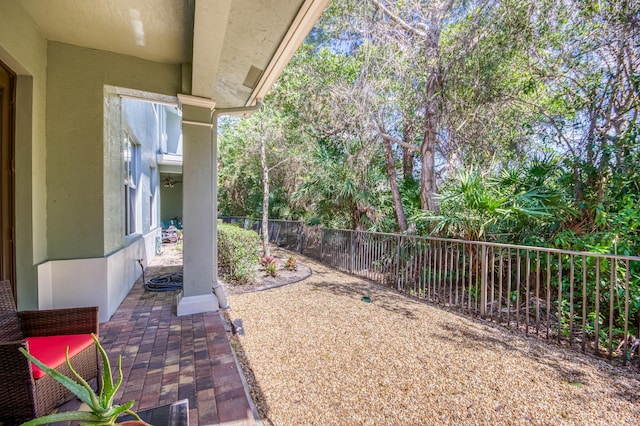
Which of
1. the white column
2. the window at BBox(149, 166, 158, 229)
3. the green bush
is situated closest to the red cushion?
the white column

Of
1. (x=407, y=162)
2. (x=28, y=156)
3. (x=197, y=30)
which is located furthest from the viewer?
(x=407, y=162)

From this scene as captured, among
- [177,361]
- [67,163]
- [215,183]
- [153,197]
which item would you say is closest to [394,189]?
[215,183]

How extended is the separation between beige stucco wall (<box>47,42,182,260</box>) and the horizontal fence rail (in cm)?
500

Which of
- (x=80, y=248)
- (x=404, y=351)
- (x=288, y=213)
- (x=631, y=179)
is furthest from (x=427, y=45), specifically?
(x=288, y=213)

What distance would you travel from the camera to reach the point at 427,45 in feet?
19.6

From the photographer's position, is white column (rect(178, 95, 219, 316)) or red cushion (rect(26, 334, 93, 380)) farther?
white column (rect(178, 95, 219, 316))

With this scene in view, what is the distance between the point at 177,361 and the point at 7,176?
7.99 ft

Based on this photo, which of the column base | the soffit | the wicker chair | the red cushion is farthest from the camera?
the column base

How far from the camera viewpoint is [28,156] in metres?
2.96

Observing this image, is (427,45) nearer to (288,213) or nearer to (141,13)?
(141,13)

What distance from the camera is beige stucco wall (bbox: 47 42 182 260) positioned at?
3.33 m

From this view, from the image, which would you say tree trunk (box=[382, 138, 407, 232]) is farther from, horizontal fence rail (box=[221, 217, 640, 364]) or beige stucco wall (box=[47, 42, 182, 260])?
beige stucco wall (box=[47, 42, 182, 260])

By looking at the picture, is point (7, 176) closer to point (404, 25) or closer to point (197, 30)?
point (197, 30)

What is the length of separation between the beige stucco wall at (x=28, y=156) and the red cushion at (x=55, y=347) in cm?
120
